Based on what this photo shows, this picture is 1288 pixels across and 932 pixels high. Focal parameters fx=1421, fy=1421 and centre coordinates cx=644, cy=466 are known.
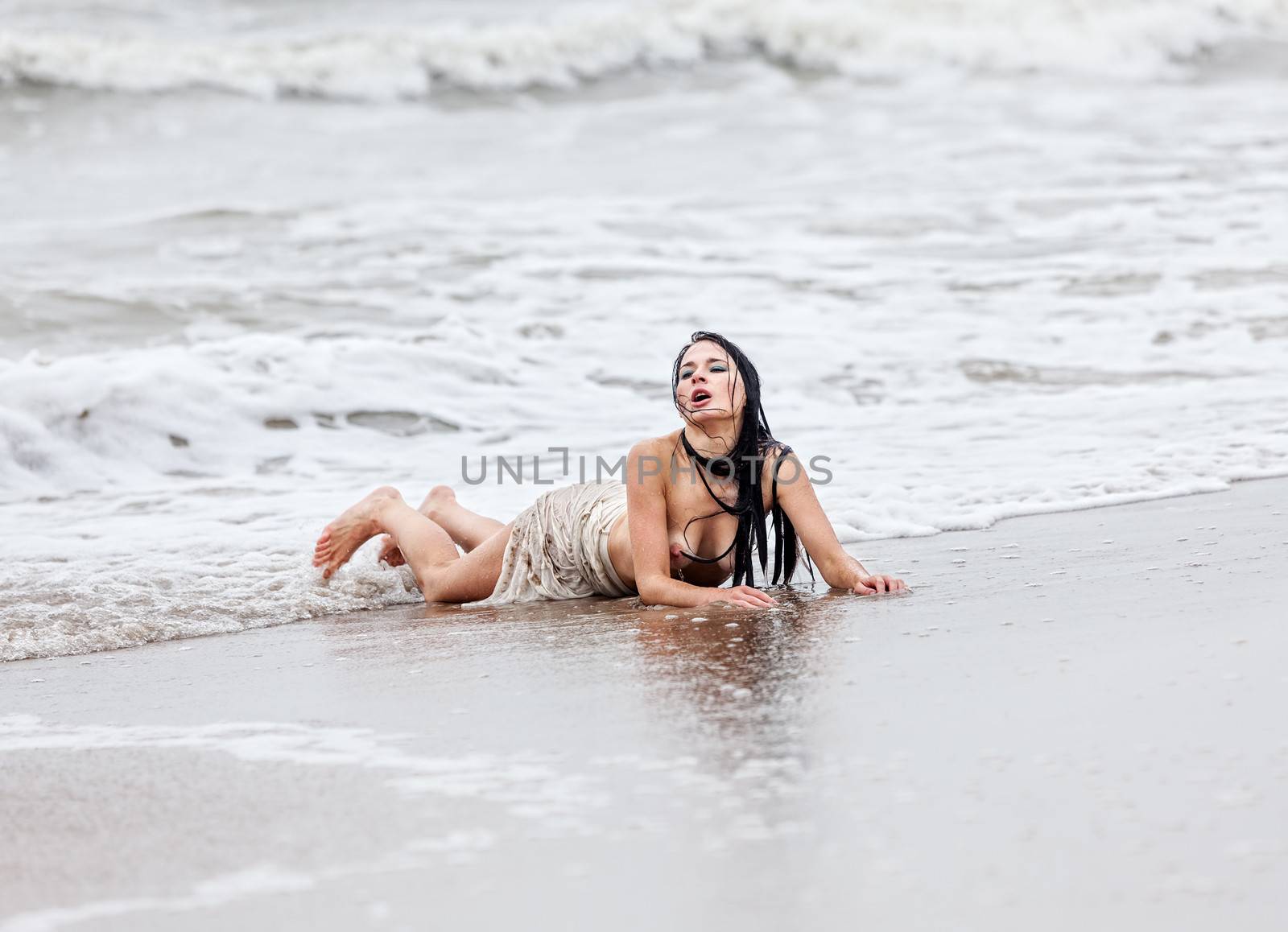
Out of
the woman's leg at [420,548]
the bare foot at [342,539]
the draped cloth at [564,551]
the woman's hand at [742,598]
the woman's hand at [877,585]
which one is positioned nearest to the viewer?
the woman's hand at [742,598]

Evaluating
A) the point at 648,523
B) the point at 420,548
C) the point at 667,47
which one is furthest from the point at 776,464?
A: the point at 667,47

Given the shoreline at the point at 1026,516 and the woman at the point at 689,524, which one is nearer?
the woman at the point at 689,524

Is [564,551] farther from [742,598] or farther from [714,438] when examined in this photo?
[742,598]

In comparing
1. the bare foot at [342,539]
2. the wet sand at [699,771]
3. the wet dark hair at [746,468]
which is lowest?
the wet sand at [699,771]

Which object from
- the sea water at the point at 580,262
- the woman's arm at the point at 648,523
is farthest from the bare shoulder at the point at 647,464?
the sea water at the point at 580,262

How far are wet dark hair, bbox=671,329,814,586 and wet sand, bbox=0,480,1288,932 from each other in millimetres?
417

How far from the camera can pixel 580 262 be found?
38.7ft

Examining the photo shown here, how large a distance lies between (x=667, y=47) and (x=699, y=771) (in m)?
18.7

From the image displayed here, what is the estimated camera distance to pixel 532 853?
2.17 metres

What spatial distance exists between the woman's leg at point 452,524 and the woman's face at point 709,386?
1.22 m

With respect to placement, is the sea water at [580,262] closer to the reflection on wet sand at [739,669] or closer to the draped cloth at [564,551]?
the draped cloth at [564,551]

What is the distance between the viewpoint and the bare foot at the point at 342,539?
5055 mm

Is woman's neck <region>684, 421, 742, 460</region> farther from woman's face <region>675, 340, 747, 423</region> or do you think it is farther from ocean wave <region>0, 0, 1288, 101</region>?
ocean wave <region>0, 0, 1288, 101</region>

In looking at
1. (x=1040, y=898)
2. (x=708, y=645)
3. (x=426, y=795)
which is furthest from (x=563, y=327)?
(x=1040, y=898)
